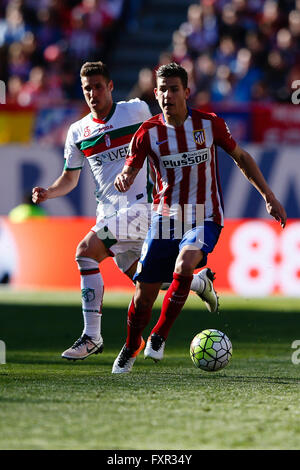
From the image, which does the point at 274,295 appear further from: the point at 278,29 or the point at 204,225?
the point at 204,225

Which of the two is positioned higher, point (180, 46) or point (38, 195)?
point (180, 46)

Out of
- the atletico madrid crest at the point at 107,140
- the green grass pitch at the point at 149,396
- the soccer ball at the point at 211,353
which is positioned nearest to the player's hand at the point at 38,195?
the atletico madrid crest at the point at 107,140

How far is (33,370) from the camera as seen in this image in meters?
7.25

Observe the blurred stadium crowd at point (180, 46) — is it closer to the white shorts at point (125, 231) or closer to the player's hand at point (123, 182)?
the white shorts at point (125, 231)

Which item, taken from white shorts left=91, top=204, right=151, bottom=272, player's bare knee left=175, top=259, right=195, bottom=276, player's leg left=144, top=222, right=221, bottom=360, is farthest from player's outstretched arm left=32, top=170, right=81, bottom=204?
player's bare knee left=175, top=259, right=195, bottom=276

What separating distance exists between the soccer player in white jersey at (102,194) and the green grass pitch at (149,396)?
505 mm

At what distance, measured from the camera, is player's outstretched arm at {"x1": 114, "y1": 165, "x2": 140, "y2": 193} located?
22.2 feet

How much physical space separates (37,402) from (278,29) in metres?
13.9

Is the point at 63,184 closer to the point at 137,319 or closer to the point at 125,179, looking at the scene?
the point at 125,179

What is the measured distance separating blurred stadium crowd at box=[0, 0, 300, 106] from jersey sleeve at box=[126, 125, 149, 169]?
10.1 metres

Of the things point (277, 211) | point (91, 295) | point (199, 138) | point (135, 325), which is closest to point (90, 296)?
point (91, 295)

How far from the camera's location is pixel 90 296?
7.86m

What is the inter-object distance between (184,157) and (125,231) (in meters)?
1.06
